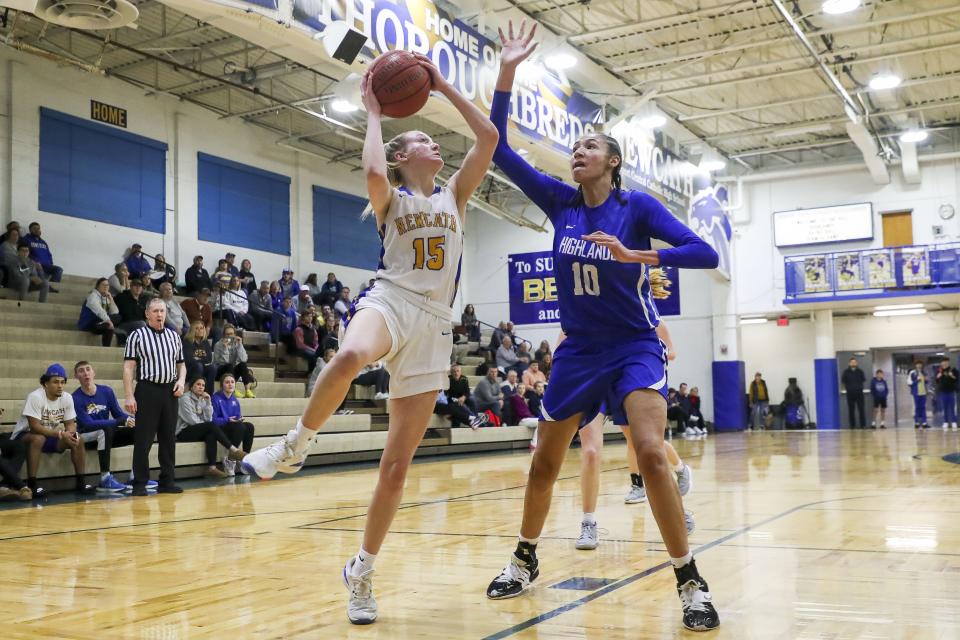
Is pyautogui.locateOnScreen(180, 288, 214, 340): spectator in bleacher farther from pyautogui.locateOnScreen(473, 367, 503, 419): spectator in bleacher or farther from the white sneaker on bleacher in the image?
the white sneaker on bleacher

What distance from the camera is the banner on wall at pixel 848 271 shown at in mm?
23062

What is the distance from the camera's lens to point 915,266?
22516 mm

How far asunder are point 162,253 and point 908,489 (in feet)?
46.6

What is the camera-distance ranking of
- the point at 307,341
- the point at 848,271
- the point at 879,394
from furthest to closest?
the point at 879,394
the point at 848,271
the point at 307,341

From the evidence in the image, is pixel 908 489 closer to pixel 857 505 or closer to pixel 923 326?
pixel 857 505

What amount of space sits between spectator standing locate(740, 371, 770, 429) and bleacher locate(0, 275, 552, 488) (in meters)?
11.4

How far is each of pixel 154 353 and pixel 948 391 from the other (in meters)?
19.8

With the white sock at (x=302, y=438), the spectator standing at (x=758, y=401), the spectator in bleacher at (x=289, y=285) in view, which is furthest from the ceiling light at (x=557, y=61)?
the spectator standing at (x=758, y=401)

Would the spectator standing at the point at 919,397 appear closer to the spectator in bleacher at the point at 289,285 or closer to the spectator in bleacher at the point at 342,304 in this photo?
the spectator in bleacher at the point at 342,304

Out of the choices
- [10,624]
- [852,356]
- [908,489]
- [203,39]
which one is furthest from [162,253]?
[852,356]

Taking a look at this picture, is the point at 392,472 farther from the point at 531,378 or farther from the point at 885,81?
the point at 885,81

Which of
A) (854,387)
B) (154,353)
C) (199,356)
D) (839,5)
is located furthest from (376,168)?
(854,387)

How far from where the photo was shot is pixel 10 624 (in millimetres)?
3062

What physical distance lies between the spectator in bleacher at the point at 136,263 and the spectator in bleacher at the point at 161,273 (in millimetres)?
177
